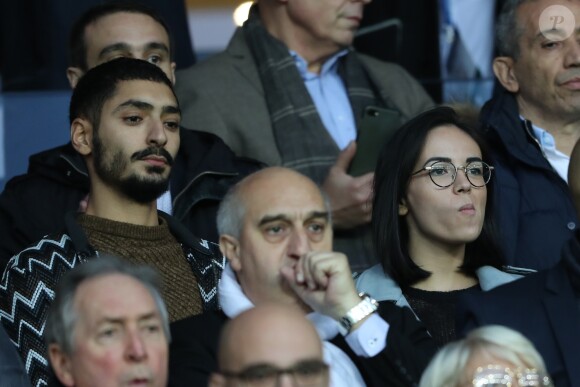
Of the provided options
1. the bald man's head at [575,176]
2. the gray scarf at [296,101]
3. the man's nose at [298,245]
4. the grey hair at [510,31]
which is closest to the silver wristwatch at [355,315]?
the man's nose at [298,245]

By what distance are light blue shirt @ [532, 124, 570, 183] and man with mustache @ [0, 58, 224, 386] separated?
1672mm

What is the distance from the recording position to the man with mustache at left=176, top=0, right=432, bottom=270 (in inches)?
269

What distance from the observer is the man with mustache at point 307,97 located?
6.83 m

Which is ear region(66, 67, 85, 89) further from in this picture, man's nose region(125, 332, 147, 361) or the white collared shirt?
man's nose region(125, 332, 147, 361)

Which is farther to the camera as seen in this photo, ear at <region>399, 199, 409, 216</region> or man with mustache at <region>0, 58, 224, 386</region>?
ear at <region>399, 199, 409, 216</region>

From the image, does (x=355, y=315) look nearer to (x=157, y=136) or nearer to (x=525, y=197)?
(x=157, y=136)

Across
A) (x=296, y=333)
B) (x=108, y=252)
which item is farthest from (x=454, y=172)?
(x=296, y=333)

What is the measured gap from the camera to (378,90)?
7449mm

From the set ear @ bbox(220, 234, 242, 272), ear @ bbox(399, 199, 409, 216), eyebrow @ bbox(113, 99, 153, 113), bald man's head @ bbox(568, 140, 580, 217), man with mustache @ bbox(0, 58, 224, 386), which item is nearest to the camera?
ear @ bbox(220, 234, 242, 272)

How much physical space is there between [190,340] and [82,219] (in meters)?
0.81

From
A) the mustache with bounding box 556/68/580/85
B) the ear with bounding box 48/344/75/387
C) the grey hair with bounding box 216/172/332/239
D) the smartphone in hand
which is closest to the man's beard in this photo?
the grey hair with bounding box 216/172/332/239

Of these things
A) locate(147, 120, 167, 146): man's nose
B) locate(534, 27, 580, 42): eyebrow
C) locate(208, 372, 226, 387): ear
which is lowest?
locate(208, 372, 226, 387): ear

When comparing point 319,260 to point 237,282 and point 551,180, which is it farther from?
point 551,180

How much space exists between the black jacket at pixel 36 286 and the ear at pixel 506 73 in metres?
1.98
